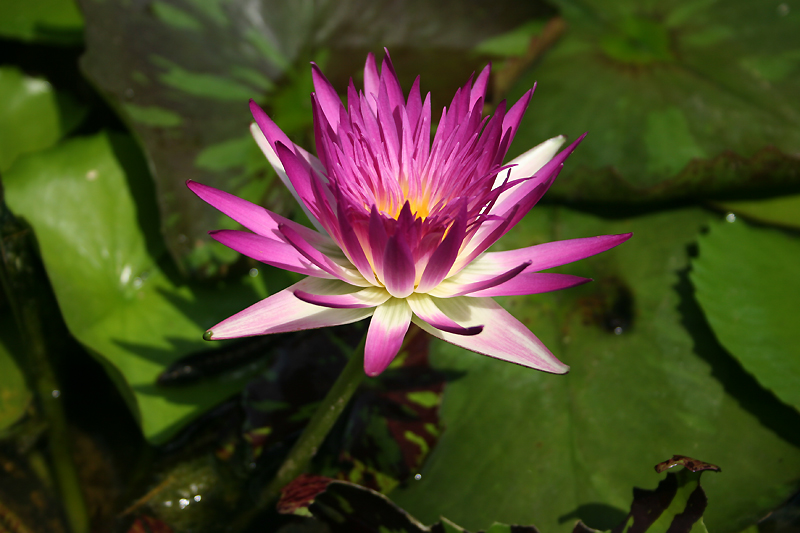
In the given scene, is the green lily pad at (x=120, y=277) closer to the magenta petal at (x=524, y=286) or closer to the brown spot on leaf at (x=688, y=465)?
the magenta petal at (x=524, y=286)

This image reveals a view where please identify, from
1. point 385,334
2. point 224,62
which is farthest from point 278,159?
point 224,62

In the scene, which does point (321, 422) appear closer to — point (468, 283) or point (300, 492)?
point (300, 492)

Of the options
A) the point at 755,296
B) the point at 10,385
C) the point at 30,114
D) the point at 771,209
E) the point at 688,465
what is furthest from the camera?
the point at 30,114

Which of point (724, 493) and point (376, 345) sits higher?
point (376, 345)

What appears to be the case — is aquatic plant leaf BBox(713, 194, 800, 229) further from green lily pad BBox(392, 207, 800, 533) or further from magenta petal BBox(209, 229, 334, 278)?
magenta petal BBox(209, 229, 334, 278)

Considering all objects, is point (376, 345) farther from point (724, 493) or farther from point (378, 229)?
point (724, 493)

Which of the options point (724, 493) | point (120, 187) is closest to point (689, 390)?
point (724, 493)
